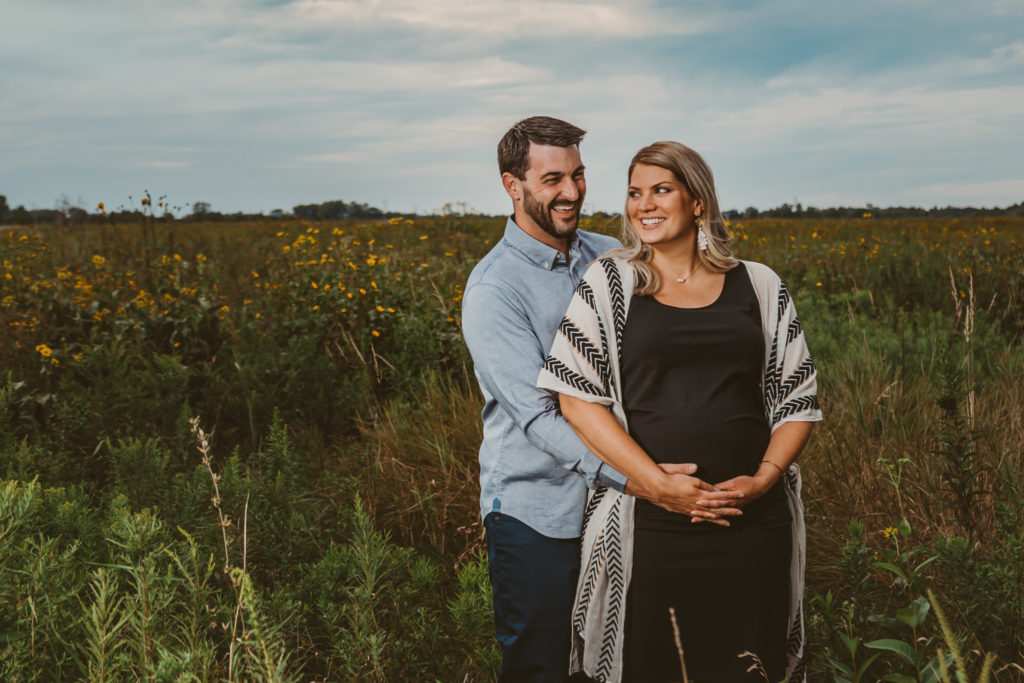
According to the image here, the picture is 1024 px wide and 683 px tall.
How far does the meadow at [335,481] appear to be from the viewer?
85.4 inches

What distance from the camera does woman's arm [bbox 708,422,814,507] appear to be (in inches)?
82.7

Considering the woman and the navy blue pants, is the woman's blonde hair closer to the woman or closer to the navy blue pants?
the woman

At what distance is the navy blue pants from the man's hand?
426 mm

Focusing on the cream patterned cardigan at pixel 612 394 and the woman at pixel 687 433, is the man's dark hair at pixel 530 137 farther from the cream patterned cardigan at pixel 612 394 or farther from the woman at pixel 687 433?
the cream patterned cardigan at pixel 612 394

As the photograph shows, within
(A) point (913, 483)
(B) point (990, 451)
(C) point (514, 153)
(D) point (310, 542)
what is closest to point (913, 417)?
(B) point (990, 451)

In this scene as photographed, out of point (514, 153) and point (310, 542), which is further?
point (310, 542)

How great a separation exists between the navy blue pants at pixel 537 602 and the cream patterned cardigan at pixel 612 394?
8cm

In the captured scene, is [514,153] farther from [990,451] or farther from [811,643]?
[990,451]

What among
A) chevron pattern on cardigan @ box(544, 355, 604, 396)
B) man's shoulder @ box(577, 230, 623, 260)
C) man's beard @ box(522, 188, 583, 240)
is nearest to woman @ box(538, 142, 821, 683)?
chevron pattern on cardigan @ box(544, 355, 604, 396)

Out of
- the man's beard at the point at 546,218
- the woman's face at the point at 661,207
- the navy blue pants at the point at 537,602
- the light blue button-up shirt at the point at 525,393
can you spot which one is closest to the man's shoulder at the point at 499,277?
the light blue button-up shirt at the point at 525,393

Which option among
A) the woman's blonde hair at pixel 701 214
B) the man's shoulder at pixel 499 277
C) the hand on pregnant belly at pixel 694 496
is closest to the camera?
the hand on pregnant belly at pixel 694 496

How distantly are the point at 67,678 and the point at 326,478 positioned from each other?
2034 millimetres

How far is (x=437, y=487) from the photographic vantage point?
4.14m

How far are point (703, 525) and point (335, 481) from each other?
9.05 ft
